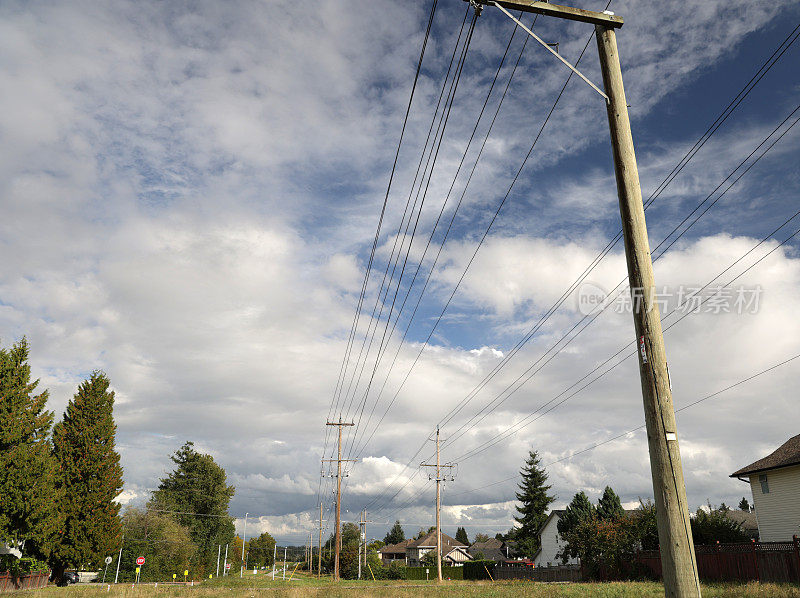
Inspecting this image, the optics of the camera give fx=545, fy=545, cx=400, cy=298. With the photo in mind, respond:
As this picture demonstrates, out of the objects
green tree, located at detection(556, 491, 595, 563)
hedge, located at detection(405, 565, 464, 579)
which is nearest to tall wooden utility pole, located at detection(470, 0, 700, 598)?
green tree, located at detection(556, 491, 595, 563)

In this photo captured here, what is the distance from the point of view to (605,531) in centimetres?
3984

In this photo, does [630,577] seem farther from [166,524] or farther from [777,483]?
[166,524]

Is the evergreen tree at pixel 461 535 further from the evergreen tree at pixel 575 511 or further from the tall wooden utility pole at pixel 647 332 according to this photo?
the tall wooden utility pole at pixel 647 332

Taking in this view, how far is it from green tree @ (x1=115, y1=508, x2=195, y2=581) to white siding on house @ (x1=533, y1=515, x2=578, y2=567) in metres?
47.6

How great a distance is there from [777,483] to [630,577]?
1200 centimetres

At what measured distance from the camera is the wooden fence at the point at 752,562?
24.5m

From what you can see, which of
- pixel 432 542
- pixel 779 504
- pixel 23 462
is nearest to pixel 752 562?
pixel 779 504

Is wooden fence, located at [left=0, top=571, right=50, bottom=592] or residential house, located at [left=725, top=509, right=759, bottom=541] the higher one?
residential house, located at [left=725, top=509, right=759, bottom=541]

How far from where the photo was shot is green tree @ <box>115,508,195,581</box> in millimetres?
66000

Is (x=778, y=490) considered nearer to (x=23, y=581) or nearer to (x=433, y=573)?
(x=23, y=581)

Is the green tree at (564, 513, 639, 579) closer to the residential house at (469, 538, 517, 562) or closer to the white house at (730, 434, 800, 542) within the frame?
the white house at (730, 434, 800, 542)

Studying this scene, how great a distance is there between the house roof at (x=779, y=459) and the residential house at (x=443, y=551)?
3381 inches

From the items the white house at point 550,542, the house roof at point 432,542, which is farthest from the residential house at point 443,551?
the white house at point 550,542

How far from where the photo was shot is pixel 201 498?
96688 millimetres
